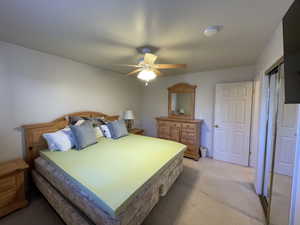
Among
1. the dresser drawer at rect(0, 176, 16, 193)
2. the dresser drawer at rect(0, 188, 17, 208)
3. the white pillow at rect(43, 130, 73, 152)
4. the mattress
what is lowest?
the dresser drawer at rect(0, 188, 17, 208)

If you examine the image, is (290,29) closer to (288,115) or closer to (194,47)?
(288,115)

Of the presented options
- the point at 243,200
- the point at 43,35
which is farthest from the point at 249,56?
the point at 43,35

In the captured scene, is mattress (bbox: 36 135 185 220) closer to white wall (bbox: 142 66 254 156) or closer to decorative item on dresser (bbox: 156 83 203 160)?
decorative item on dresser (bbox: 156 83 203 160)

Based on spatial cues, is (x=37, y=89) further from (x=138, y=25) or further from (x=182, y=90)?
(x=182, y=90)

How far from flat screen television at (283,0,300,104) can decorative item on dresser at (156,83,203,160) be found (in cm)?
273

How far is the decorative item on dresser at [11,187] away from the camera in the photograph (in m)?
1.75

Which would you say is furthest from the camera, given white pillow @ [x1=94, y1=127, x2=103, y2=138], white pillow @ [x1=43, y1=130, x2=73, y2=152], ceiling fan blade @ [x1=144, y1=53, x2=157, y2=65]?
white pillow @ [x1=94, y1=127, x2=103, y2=138]

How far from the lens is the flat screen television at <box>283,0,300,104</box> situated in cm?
85

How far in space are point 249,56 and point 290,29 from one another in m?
2.05

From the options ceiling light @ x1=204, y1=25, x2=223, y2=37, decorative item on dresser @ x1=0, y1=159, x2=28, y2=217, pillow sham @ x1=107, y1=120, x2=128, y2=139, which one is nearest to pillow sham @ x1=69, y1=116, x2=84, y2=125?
pillow sham @ x1=107, y1=120, x2=128, y2=139

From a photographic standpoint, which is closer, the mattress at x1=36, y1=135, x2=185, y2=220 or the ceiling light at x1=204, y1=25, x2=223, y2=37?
the mattress at x1=36, y1=135, x2=185, y2=220

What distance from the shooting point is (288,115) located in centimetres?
144

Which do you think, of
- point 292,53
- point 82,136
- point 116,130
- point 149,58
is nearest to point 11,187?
point 82,136

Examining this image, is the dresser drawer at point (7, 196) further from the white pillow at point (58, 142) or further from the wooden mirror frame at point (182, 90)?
the wooden mirror frame at point (182, 90)
